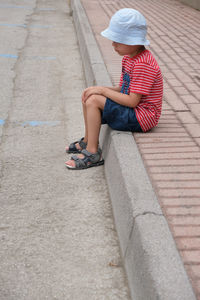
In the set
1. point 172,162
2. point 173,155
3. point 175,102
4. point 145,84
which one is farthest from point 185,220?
point 175,102

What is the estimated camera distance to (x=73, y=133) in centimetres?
427

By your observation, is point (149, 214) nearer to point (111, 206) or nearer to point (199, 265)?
point (199, 265)

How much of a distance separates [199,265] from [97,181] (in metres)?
1.51

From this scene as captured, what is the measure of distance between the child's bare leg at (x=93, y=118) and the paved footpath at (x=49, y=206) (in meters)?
0.22

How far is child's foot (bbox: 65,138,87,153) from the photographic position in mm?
3737

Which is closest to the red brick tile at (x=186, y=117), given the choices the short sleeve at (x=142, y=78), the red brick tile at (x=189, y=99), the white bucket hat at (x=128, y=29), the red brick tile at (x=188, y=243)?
the red brick tile at (x=189, y=99)

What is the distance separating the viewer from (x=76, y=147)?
3.78 meters

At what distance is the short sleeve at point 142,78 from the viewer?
308cm

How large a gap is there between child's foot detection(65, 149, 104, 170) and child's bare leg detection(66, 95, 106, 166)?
0.06 feet

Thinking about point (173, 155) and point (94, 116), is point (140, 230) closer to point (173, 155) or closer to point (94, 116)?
point (173, 155)

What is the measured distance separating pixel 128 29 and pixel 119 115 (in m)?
0.66

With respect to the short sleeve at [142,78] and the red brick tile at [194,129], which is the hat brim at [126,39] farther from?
the red brick tile at [194,129]

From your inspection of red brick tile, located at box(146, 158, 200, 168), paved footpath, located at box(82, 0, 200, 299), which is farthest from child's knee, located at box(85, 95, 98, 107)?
red brick tile, located at box(146, 158, 200, 168)

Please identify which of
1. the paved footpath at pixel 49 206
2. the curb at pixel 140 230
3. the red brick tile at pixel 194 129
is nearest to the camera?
the curb at pixel 140 230
